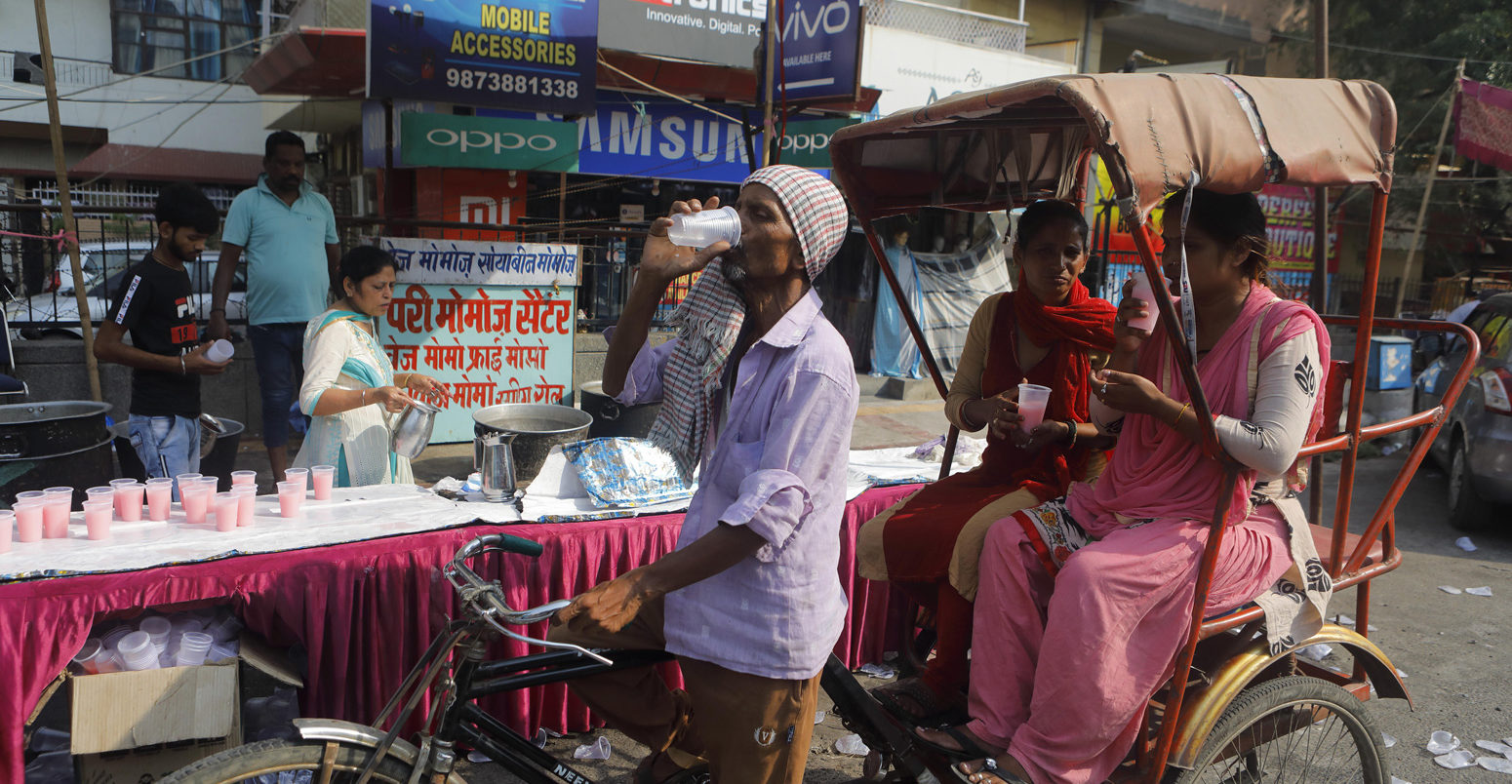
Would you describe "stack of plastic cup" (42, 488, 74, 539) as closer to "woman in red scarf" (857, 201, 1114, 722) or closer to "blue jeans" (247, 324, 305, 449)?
"woman in red scarf" (857, 201, 1114, 722)

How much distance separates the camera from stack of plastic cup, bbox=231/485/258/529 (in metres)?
Result: 2.90

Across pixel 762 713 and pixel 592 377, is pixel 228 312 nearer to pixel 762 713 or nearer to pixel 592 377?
pixel 592 377

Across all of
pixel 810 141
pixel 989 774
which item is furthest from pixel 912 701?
pixel 810 141

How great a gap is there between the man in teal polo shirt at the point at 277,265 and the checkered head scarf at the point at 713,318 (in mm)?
4081

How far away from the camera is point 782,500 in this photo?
6.15ft

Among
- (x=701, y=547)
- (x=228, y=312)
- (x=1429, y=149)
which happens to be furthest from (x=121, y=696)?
(x=1429, y=149)

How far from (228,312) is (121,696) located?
6355mm

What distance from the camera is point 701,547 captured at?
6.17 feet

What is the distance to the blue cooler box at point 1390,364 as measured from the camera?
8203 mm

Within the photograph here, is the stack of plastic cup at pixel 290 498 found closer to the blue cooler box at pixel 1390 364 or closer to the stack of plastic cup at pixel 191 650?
the stack of plastic cup at pixel 191 650

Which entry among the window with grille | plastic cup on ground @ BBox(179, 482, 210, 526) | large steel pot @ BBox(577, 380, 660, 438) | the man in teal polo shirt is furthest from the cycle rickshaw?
the window with grille

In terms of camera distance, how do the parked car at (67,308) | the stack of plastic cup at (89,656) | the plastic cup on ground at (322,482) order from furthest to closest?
the parked car at (67,308)
the plastic cup on ground at (322,482)
the stack of plastic cup at (89,656)

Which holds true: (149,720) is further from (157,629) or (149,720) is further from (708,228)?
(708,228)

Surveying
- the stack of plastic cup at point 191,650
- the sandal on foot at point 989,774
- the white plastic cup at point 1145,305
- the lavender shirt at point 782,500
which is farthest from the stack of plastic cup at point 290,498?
the white plastic cup at point 1145,305
